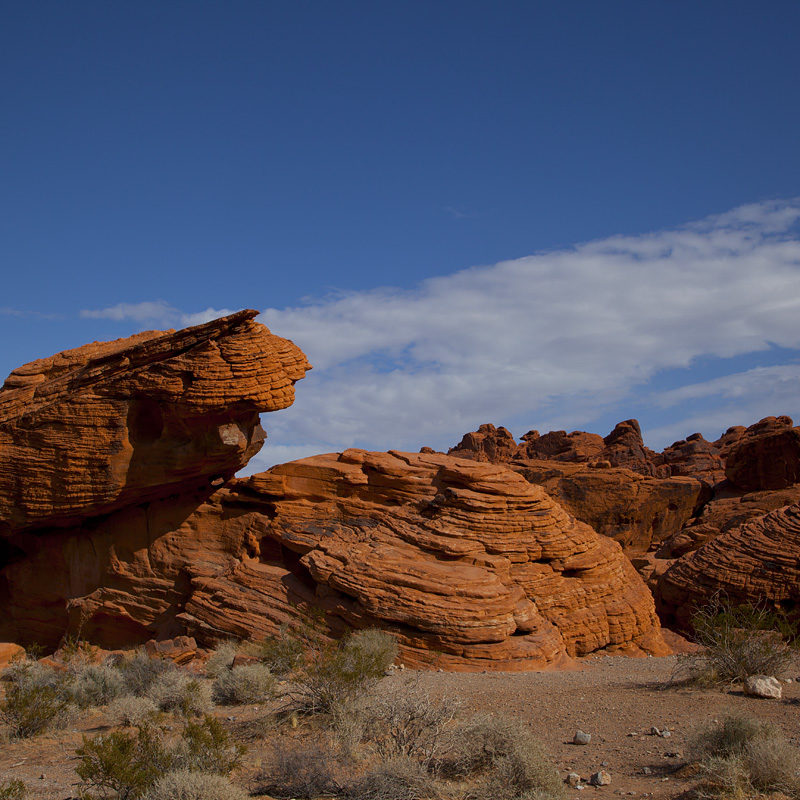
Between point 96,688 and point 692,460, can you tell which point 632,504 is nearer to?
point 692,460

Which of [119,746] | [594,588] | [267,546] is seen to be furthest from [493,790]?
[267,546]

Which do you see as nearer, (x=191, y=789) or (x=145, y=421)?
(x=191, y=789)

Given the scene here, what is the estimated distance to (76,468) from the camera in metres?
18.9

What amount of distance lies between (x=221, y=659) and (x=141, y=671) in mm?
1624

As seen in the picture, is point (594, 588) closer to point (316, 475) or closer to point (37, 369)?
point (316, 475)

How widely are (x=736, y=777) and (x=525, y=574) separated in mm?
10347

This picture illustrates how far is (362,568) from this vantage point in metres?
15.8

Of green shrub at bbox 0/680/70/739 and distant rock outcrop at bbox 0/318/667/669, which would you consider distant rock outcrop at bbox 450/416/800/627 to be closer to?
distant rock outcrop at bbox 0/318/667/669

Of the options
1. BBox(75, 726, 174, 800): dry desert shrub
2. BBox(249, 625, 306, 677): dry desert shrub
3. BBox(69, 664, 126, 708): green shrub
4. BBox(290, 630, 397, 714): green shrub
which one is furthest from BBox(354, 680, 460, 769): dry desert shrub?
BBox(69, 664, 126, 708): green shrub

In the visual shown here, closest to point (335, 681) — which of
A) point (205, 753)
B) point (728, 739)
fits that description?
point (205, 753)

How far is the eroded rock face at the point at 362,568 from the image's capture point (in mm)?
14961

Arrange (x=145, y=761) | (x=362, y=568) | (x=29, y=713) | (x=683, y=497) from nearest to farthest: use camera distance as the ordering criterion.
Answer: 1. (x=145, y=761)
2. (x=29, y=713)
3. (x=362, y=568)
4. (x=683, y=497)

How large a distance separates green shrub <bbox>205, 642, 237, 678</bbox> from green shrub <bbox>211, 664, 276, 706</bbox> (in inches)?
41.7

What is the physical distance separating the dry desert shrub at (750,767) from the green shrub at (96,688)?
395 inches
